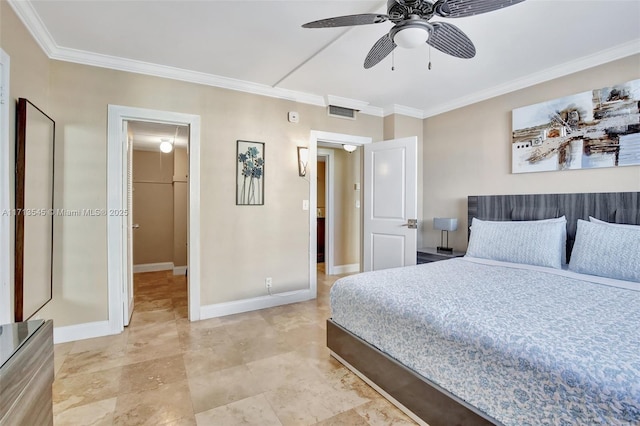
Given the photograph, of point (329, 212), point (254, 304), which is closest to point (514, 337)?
point (254, 304)

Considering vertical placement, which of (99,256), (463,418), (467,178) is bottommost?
(463,418)

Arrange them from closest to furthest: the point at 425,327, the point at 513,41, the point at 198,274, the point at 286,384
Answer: the point at 425,327 < the point at 286,384 < the point at 513,41 < the point at 198,274

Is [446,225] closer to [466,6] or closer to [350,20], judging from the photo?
[466,6]

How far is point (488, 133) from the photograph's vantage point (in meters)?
3.57

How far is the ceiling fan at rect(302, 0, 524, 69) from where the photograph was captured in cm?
153

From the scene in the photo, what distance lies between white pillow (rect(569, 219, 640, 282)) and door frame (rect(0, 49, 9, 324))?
13.0 ft

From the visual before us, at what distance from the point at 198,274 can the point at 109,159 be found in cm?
136

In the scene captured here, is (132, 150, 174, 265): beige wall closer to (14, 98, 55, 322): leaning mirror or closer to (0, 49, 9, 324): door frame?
(14, 98, 55, 322): leaning mirror

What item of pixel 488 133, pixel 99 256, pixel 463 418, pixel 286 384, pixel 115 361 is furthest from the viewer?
pixel 488 133

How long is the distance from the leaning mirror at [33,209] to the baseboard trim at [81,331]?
36cm

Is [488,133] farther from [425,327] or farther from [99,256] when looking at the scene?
[99,256]

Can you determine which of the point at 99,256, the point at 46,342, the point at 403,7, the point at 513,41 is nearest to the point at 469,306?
the point at 403,7

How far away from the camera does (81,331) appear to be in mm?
2703

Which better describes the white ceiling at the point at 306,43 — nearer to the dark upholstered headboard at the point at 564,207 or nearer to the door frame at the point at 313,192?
the door frame at the point at 313,192
